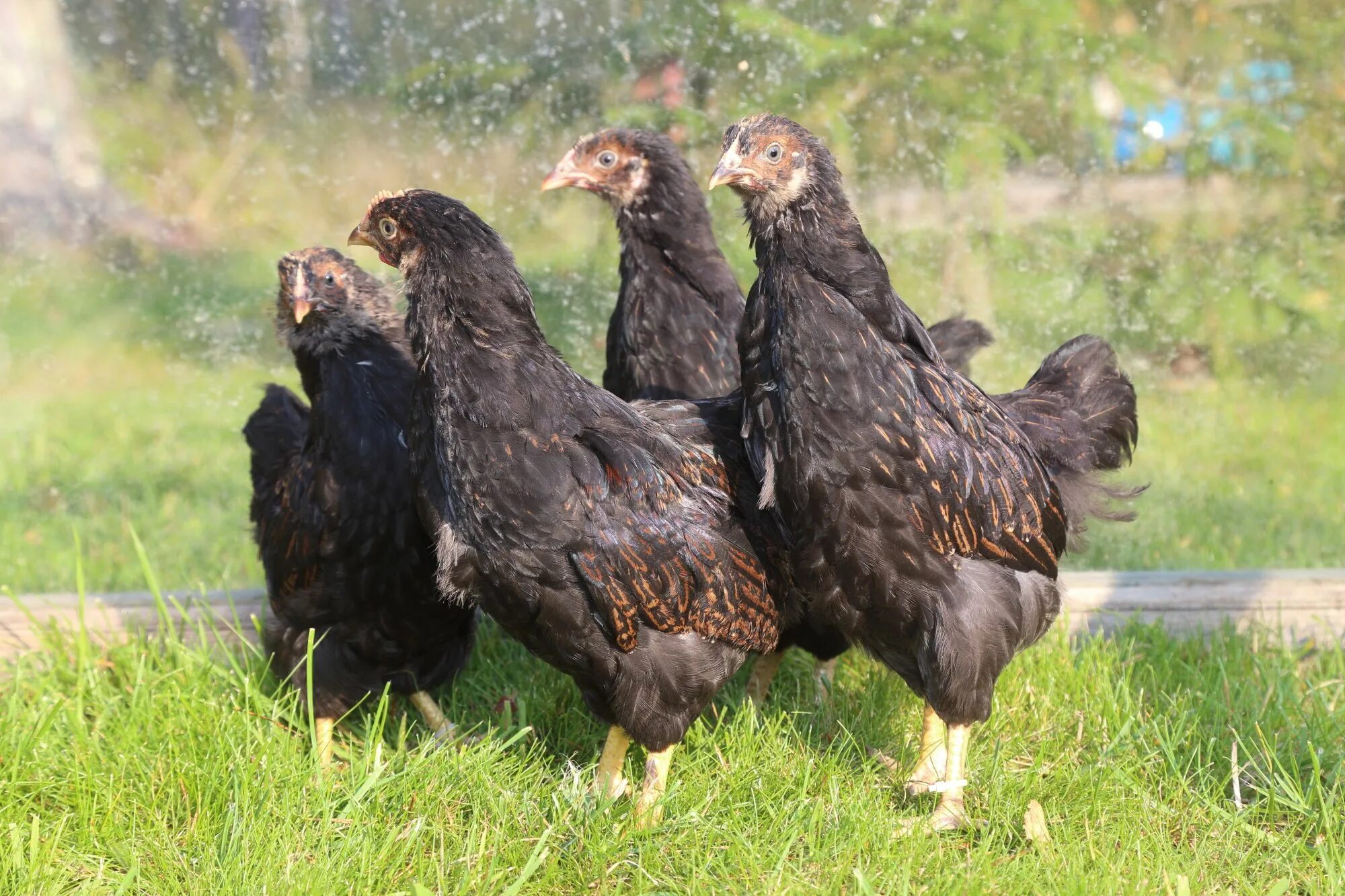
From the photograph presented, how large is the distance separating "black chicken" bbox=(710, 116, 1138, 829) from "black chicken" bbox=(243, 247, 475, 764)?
36.5 inches

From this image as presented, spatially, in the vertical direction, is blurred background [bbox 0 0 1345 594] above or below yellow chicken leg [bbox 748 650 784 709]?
above

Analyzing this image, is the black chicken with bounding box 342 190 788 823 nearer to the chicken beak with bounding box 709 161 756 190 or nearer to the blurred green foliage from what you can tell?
the chicken beak with bounding box 709 161 756 190

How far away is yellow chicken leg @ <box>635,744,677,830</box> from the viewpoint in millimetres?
2809

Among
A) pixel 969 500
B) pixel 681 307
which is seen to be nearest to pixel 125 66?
pixel 681 307

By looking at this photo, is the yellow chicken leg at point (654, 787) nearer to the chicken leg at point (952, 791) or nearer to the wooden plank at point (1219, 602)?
the chicken leg at point (952, 791)

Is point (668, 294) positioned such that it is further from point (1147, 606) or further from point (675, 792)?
point (1147, 606)

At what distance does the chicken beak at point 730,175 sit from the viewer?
2.60 meters

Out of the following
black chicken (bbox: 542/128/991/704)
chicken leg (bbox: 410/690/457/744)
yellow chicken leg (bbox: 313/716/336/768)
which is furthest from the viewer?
black chicken (bbox: 542/128/991/704)

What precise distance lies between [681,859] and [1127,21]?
12.3ft

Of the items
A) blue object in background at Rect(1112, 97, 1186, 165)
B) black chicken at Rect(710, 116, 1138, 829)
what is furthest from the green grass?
blue object in background at Rect(1112, 97, 1186, 165)

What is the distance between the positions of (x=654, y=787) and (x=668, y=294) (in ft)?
4.74

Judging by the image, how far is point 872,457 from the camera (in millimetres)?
2590

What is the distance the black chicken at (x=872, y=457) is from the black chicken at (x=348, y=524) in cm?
93

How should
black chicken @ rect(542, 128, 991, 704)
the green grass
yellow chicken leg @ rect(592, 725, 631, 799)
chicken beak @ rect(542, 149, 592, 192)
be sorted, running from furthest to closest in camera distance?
chicken beak @ rect(542, 149, 592, 192), black chicken @ rect(542, 128, 991, 704), yellow chicken leg @ rect(592, 725, 631, 799), the green grass
